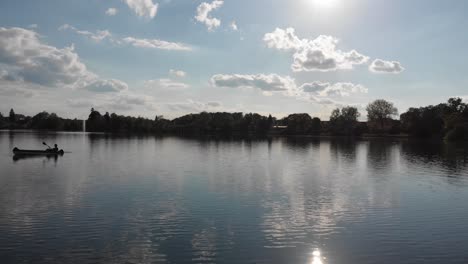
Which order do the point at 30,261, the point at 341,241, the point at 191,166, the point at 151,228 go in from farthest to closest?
the point at 191,166, the point at 151,228, the point at 341,241, the point at 30,261

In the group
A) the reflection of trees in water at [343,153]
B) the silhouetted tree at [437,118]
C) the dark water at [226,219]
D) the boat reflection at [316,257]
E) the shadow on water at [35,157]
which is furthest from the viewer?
the silhouetted tree at [437,118]

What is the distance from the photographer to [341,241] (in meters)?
20.9

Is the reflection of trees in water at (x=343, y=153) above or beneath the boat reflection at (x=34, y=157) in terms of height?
beneath

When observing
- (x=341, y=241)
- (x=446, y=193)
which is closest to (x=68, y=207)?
(x=341, y=241)

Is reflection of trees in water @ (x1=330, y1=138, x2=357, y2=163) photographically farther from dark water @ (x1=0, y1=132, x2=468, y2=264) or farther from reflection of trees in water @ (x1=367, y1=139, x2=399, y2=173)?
dark water @ (x1=0, y1=132, x2=468, y2=264)

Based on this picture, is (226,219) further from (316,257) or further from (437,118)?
(437,118)

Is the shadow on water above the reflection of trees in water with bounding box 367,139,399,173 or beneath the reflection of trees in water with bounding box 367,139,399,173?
above

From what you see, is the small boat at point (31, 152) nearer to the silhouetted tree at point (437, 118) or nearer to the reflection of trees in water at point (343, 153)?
the reflection of trees in water at point (343, 153)

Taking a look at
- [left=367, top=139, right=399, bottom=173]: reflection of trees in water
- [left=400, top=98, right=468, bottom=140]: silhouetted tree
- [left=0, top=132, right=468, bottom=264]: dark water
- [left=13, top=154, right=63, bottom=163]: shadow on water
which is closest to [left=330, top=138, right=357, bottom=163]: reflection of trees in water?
[left=367, top=139, right=399, bottom=173]: reflection of trees in water

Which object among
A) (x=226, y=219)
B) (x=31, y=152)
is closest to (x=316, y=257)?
(x=226, y=219)

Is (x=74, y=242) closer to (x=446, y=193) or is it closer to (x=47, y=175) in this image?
(x=47, y=175)

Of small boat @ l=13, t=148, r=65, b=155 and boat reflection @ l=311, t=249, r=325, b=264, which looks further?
small boat @ l=13, t=148, r=65, b=155

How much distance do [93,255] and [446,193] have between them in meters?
34.0

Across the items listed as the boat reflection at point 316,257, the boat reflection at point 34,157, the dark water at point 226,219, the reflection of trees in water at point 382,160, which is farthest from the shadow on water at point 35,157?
the boat reflection at point 316,257
